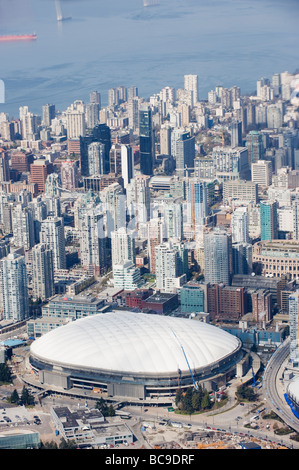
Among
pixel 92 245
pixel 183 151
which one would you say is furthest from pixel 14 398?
pixel 183 151

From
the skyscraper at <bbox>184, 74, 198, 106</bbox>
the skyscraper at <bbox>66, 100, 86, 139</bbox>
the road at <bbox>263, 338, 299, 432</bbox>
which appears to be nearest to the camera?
the road at <bbox>263, 338, 299, 432</bbox>

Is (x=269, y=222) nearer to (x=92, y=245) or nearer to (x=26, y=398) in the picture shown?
(x=92, y=245)

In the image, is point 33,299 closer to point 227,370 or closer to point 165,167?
point 227,370

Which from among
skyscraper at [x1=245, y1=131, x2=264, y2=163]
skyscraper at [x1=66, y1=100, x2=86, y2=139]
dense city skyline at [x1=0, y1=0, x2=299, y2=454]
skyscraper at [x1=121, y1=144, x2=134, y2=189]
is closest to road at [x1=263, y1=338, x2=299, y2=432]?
dense city skyline at [x1=0, y1=0, x2=299, y2=454]

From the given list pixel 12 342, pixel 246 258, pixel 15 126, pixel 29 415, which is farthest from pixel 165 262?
pixel 15 126

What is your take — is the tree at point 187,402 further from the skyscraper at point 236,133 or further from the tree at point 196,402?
the skyscraper at point 236,133

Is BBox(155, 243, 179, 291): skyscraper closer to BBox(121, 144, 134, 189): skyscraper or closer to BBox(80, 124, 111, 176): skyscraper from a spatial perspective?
BBox(121, 144, 134, 189): skyscraper
